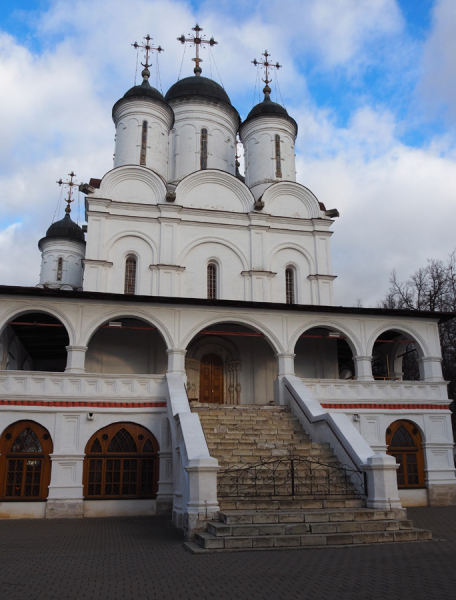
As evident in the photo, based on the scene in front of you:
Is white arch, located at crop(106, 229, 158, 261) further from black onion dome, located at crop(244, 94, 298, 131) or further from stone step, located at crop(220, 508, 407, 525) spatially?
stone step, located at crop(220, 508, 407, 525)

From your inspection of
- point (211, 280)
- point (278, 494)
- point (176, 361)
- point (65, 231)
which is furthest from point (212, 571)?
point (65, 231)

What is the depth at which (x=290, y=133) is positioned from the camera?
85.8 feet

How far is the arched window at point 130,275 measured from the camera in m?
20.9

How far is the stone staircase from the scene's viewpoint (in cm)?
923

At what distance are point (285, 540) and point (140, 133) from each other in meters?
19.7

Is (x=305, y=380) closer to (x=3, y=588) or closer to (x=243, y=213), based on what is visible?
(x=243, y=213)

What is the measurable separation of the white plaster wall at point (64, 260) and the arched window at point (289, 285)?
14.4 metres

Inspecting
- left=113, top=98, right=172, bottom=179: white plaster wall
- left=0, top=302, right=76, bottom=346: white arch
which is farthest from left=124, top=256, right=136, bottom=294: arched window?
left=113, top=98, right=172, bottom=179: white plaster wall

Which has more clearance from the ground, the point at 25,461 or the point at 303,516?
the point at 25,461

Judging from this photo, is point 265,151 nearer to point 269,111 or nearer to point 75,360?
point 269,111

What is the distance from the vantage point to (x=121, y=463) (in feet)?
50.6

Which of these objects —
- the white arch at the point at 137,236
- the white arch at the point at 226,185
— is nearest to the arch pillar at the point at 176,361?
the white arch at the point at 137,236

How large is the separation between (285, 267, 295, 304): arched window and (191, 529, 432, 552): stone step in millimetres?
13154

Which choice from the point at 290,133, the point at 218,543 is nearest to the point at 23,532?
the point at 218,543
